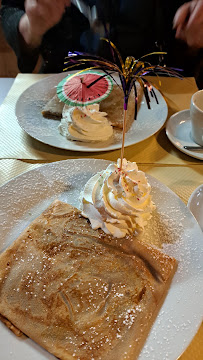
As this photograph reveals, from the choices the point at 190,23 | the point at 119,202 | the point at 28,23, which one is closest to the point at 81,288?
the point at 119,202

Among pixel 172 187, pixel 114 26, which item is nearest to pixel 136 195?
pixel 172 187

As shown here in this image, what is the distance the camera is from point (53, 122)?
154cm

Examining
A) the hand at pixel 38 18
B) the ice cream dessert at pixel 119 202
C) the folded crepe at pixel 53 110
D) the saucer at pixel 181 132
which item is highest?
the hand at pixel 38 18

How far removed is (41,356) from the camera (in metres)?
0.76

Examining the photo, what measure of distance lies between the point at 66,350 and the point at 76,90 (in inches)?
43.2

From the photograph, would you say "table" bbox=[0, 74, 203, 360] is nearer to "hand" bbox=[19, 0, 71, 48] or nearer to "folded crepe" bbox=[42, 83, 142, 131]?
"folded crepe" bbox=[42, 83, 142, 131]

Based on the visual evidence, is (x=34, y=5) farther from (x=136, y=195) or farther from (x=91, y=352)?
(x=91, y=352)

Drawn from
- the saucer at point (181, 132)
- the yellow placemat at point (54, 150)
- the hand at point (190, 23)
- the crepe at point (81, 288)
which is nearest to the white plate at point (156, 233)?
the crepe at point (81, 288)

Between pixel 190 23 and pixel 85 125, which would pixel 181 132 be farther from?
pixel 190 23

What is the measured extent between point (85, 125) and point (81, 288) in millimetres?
785

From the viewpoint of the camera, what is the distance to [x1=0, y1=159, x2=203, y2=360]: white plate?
0.77 meters

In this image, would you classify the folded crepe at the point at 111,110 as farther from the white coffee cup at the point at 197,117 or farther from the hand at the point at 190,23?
the hand at the point at 190,23

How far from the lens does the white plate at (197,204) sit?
111 cm

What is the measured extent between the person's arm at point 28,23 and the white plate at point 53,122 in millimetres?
738
